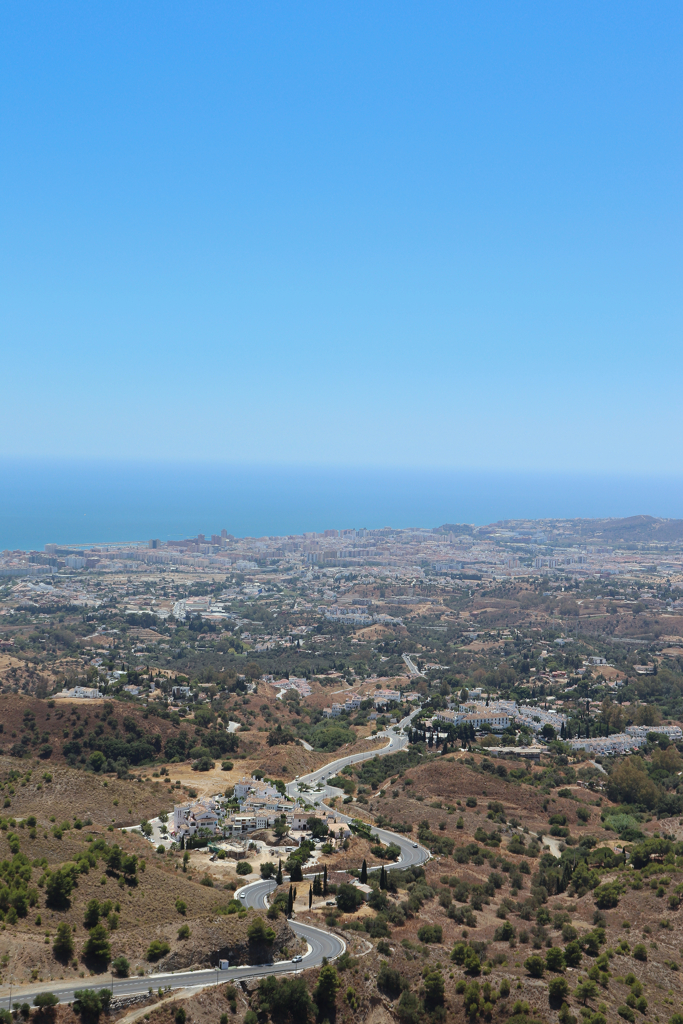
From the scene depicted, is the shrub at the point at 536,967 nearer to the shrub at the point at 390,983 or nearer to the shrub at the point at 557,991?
the shrub at the point at 557,991

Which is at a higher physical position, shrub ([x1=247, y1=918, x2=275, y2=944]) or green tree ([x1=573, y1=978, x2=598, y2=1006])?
shrub ([x1=247, y1=918, x2=275, y2=944])

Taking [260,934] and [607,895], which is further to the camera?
[607,895]

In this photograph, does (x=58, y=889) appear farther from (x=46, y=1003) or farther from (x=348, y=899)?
(x=348, y=899)

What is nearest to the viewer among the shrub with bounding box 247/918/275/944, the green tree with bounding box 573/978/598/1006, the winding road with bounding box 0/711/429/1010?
the winding road with bounding box 0/711/429/1010

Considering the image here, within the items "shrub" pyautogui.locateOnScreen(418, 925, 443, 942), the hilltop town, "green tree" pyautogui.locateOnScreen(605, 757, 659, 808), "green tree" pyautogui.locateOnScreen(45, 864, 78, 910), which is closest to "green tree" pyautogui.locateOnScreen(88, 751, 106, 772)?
the hilltop town

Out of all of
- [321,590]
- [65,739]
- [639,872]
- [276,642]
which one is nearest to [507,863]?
[639,872]

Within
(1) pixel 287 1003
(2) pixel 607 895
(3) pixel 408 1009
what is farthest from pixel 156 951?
(2) pixel 607 895

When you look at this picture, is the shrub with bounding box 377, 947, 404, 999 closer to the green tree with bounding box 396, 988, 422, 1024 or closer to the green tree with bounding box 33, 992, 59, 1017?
the green tree with bounding box 396, 988, 422, 1024

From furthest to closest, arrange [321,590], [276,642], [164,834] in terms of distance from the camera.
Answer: [321,590] < [276,642] < [164,834]

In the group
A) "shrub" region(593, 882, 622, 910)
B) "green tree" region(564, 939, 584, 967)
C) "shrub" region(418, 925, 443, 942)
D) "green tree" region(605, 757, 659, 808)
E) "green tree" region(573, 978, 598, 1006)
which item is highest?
"green tree" region(573, 978, 598, 1006)

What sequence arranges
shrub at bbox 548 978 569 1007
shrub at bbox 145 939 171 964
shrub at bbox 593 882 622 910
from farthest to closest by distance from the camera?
1. shrub at bbox 593 882 622 910
2. shrub at bbox 548 978 569 1007
3. shrub at bbox 145 939 171 964

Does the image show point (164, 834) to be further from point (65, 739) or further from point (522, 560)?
point (522, 560)
